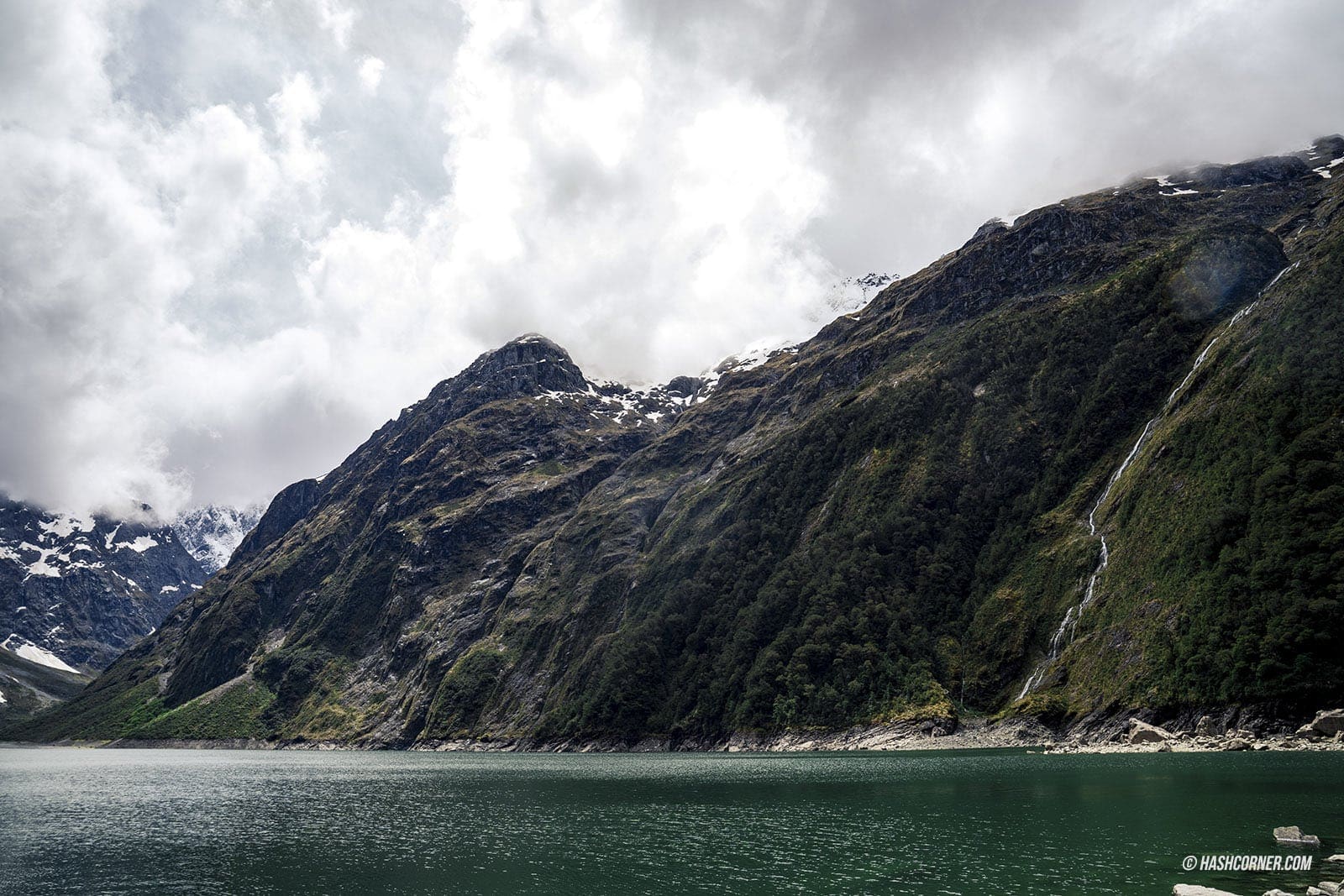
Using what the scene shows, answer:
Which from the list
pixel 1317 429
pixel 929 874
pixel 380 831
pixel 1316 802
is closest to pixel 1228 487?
pixel 1317 429

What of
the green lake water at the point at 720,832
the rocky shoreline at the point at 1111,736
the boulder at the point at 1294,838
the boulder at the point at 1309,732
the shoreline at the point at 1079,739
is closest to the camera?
the boulder at the point at 1294,838

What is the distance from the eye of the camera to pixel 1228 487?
161125 mm

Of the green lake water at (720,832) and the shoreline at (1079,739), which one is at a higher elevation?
the green lake water at (720,832)

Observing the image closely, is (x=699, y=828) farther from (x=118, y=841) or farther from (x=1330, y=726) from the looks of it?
(x=1330, y=726)

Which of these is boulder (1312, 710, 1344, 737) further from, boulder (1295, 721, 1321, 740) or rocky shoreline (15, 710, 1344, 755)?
boulder (1295, 721, 1321, 740)

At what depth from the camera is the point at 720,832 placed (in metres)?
71.6

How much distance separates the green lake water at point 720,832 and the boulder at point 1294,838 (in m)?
0.84

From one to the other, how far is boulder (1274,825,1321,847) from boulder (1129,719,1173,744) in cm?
9563

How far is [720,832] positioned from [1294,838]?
1629 inches

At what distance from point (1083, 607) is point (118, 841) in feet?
585

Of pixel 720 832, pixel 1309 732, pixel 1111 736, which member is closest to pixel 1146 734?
pixel 1111 736

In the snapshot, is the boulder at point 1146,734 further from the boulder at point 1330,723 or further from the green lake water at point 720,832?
the boulder at point 1330,723

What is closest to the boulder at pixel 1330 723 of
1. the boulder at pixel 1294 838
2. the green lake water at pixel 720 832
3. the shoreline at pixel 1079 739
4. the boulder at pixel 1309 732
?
the boulder at pixel 1309 732

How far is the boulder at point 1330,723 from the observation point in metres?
116
